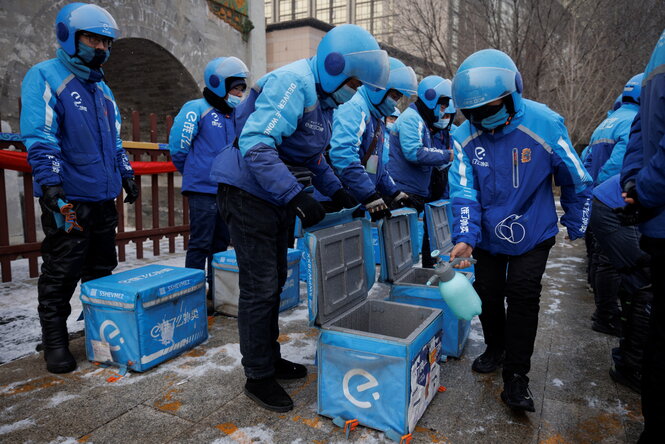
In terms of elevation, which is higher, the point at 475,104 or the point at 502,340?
the point at 475,104

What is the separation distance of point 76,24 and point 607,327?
4728mm

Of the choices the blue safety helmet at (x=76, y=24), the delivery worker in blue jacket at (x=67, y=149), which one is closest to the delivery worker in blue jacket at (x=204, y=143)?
the delivery worker in blue jacket at (x=67, y=149)

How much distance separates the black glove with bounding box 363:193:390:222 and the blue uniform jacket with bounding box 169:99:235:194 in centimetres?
172

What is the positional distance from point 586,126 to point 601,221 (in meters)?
12.3

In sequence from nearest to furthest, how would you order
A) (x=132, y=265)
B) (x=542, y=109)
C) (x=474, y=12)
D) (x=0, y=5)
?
(x=542, y=109), (x=132, y=265), (x=0, y=5), (x=474, y=12)

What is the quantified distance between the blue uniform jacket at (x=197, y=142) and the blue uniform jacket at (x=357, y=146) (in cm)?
127

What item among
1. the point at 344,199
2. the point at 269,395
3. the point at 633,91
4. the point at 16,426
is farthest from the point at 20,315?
the point at 633,91

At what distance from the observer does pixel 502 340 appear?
3.12 meters

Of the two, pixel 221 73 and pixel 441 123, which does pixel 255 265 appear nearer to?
pixel 221 73

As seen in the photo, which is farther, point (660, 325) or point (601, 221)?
point (601, 221)

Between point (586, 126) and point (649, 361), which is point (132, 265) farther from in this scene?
point (586, 126)

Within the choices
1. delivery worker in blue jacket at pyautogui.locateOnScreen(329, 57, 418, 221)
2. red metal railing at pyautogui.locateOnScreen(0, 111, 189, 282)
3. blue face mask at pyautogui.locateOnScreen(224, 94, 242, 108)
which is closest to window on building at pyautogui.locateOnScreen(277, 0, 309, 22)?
red metal railing at pyautogui.locateOnScreen(0, 111, 189, 282)

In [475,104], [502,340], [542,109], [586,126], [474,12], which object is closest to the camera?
[475,104]

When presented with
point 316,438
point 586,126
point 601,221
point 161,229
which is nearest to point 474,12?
point 586,126
